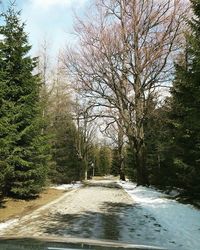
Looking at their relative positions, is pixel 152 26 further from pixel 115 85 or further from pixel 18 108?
pixel 18 108

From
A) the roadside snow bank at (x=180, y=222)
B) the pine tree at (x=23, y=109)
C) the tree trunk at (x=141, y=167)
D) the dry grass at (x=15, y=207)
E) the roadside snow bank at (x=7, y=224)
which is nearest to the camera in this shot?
the roadside snow bank at (x=180, y=222)

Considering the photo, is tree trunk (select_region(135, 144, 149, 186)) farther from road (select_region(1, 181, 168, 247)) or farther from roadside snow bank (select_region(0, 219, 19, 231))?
roadside snow bank (select_region(0, 219, 19, 231))

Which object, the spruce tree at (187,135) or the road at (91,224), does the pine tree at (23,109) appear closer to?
the road at (91,224)

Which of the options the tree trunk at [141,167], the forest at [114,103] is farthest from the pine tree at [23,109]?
the tree trunk at [141,167]

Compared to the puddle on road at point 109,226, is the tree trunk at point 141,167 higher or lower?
higher

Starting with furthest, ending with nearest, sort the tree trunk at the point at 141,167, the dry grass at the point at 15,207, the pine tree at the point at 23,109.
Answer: the tree trunk at the point at 141,167
the pine tree at the point at 23,109
the dry grass at the point at 15,207

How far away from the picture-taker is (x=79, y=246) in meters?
3.84

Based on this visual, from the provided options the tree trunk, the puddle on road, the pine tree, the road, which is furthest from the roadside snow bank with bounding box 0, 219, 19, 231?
the tree trunk

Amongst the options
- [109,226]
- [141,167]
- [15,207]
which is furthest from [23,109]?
[141,167]

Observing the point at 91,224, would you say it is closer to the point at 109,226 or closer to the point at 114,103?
the point at 109,226

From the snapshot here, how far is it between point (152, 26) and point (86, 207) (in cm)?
1930

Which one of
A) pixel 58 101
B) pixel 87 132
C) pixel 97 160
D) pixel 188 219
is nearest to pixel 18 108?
pixel 188 219

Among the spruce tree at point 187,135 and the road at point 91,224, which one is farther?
the spruce tree at point 187,135

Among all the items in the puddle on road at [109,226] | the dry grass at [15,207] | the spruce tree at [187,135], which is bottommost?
the puddle on road at [109,226]
